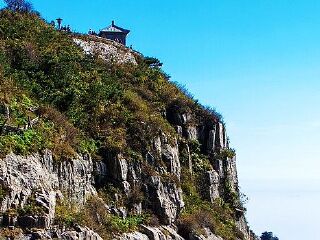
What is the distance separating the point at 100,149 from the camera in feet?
104

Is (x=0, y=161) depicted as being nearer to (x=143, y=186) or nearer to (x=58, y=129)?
(x=58, y=129)

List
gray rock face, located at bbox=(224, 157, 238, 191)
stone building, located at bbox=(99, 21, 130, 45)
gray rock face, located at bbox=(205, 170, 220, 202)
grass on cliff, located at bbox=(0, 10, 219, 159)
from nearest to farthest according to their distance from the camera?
1. grass on cliff, located at bbox=(0, 10, 219, 159)
2. gray rock face, located at bbox=(205, 170, 220, 202)
3. gray rock face, located at bbox=(224, 157, 238, 191)
4. stone building, located at bbox=(99, 21, 130, 45)

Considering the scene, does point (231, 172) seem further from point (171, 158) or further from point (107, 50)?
point (107, 50)

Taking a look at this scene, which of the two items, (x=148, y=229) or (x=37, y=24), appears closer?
(x=148, y=229)

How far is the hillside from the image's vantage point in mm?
24875

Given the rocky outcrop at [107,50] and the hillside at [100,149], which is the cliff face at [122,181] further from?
the rocky outcrop at [107,50]

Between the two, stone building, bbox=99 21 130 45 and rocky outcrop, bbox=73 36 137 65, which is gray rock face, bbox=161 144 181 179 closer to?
rocky outcrop, bbox=73 36 137 65

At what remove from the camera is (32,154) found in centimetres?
2594

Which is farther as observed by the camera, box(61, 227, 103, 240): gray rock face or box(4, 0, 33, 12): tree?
box(4, 0, 33, 12): tree

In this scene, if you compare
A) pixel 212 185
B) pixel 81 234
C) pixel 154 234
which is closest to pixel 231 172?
pixel 212 185

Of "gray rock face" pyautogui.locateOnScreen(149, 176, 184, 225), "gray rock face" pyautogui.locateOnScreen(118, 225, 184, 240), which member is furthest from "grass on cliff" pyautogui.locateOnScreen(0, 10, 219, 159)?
"gray rock face" pyautogui.locateOnScreen(118, 225, 184, 240)

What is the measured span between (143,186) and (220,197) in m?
9.48

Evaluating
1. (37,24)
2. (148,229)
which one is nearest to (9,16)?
(37,24)

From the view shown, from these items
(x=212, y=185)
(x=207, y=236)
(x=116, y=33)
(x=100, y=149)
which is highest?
(x=116, y=33)
